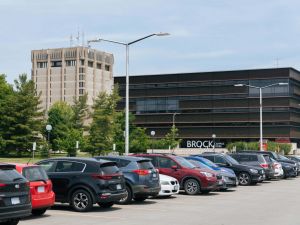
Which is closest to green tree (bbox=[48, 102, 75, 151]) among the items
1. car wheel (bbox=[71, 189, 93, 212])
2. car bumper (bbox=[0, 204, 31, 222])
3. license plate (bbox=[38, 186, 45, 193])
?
car wheel (bbox=[71, 189, 93, 212])

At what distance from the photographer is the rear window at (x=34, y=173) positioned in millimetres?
14312

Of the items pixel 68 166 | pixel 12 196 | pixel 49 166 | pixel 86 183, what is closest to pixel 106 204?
pixel 86 183

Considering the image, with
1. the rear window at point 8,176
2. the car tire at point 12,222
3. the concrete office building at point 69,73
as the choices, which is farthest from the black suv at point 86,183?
the concrete office building at point 69,73

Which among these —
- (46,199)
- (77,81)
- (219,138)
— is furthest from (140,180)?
(77,81)

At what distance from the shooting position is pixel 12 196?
→ 463 inches

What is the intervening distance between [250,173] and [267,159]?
3838mm

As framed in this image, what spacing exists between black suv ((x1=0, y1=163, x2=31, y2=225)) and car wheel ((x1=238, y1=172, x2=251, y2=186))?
18.5 metres

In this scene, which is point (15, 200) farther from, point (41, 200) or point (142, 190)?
point (142, 190)

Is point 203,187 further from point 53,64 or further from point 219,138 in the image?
point 53,64

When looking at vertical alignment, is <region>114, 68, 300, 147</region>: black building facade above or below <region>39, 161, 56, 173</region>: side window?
above

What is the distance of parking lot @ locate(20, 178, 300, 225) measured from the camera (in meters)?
14.3

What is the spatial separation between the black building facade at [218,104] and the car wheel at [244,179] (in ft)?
263

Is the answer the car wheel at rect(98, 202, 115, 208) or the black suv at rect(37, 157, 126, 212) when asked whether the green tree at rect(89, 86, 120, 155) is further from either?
the black suv at rect(37, 157, 126, 212)

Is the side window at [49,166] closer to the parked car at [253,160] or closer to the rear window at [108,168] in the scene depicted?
the rear window at [108,168]
